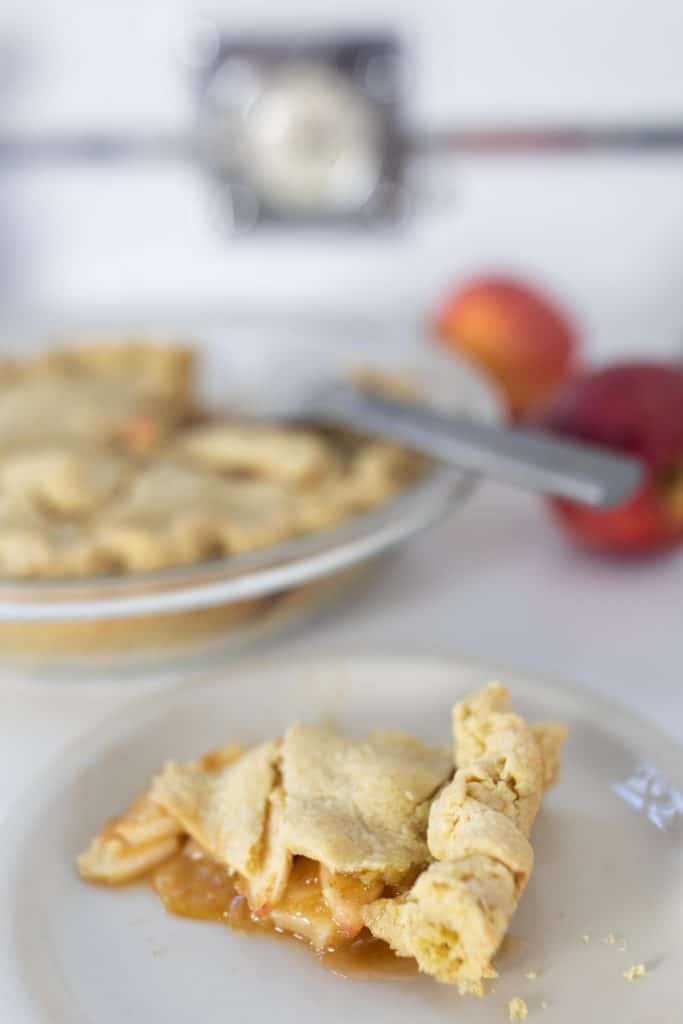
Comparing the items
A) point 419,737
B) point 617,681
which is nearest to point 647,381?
point 617,681

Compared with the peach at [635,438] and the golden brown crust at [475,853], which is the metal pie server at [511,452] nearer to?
the peach at [635,438]

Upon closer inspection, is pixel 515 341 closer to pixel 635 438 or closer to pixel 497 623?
pixel 635 438

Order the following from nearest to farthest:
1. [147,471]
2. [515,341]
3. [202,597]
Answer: [202,597]
[147,471]
[515,341]

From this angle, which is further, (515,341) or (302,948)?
(515,341)

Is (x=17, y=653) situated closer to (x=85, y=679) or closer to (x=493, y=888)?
(x=85, y=679)

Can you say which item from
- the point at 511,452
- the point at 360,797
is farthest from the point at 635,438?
the point at 360,797
